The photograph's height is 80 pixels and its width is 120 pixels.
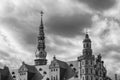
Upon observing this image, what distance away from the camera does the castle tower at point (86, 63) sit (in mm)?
110625

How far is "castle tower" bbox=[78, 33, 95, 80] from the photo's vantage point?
363 feet

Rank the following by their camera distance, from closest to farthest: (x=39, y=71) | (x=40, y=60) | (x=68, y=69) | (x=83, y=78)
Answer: (x=83, y=78)
(x=68, y=69)
(x=39, y=71)
(x=40, y=60)

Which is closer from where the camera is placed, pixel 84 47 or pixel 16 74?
pixel 84 47

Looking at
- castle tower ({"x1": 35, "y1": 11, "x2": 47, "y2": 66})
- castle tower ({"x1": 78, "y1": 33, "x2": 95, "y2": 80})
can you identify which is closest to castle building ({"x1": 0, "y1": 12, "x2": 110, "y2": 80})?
castle tower ({"x1": 78, "y1": 33, "x2": 95, "y2": 80})

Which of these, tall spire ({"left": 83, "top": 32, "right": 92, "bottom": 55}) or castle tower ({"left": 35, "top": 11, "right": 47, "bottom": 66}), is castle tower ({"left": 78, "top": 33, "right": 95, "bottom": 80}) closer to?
tall spire ({"left": 83, "top": 32, "right": 92, "bottom": 55})

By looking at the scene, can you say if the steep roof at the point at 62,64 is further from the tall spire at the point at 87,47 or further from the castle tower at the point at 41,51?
the castle tower at the point at 41,51

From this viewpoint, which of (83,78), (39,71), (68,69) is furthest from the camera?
(39,71)

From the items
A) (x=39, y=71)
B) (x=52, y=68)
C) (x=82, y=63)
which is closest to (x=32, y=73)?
(x=39, y=71)

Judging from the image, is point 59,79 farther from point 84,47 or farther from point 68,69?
point 84,47

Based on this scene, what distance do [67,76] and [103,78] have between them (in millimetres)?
13883

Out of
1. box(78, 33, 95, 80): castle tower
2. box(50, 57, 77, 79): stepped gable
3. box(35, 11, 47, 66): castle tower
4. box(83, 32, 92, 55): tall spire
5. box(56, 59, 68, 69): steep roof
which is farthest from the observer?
box(35, 11, 47, 66): castle tower

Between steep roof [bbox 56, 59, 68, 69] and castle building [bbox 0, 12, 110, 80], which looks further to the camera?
steep roof [bbox 56, 59, 68, 69]

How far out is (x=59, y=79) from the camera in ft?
385

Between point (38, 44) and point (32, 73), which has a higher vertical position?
point (38, 44)
